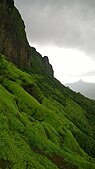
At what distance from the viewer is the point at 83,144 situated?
146 meters

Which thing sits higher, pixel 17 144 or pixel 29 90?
pixel 29 90

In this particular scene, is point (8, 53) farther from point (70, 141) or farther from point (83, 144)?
point (70, 141)

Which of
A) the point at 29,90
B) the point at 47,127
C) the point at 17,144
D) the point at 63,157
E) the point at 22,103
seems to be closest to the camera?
the point at 17,144

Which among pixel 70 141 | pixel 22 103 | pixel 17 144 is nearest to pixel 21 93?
pixel 22 103

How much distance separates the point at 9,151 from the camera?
60969mm

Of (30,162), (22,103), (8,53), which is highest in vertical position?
(8,53)

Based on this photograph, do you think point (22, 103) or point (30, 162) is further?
point (22, 103)

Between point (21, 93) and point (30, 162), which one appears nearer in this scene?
point (30, 162)

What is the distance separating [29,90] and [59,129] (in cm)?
2223

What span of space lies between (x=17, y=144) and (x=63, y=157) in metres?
16.0

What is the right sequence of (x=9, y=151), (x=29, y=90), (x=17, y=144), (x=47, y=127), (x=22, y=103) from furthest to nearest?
(x=29, y=90)
(x=22, y=103)
(x=47, y=127)
(x=17, y=144)
(x=9, y=151)

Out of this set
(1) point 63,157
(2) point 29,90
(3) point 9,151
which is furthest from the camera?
(2) point 29,90

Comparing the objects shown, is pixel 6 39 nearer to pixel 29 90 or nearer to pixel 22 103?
pixel 29 90

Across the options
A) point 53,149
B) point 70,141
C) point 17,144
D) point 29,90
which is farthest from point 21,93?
point 17,144
